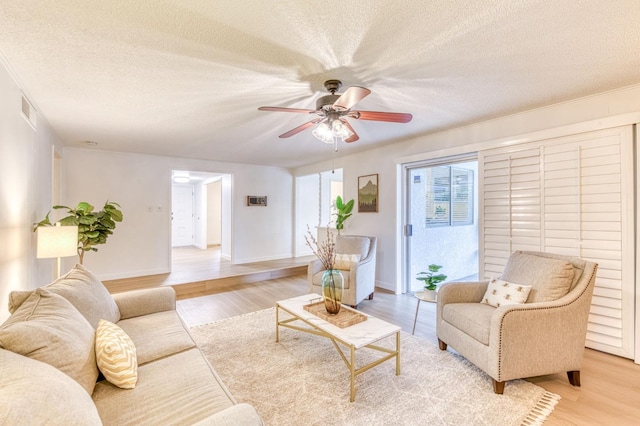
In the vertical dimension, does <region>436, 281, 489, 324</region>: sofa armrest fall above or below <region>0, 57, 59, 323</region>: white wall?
below

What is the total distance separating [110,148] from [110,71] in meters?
3.15

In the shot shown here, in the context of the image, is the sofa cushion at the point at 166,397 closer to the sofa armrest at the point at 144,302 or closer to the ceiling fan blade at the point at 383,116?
the sofa armrest at the point at 144,302

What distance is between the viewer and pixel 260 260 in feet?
20.7

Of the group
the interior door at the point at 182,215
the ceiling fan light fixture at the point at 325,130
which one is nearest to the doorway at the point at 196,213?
the interior door at the point at 182,215

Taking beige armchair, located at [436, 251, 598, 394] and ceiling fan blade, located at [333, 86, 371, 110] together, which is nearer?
ceiling fan blade, located at [333, 86, 371, 110]

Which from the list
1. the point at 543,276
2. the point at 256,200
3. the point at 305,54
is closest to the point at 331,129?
the point at 305,54

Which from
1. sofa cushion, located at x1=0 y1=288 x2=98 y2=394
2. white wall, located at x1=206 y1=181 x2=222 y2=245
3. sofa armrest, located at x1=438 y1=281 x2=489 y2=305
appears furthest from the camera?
white wall, located at x1=206 y1=181 x2=222 y2=245

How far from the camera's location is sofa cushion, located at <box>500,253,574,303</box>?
6.95 feet

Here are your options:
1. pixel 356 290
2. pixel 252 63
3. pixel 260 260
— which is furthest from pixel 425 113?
pixel 260 260

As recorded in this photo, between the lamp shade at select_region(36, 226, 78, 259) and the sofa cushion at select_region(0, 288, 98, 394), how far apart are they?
123 cm

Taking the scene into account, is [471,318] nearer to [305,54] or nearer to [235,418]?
[235,418]

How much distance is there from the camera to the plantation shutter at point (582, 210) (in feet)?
7.82

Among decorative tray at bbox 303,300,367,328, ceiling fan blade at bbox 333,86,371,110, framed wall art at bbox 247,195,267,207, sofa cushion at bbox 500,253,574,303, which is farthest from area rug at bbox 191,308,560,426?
framed wall art at bbox 247,195,267,207

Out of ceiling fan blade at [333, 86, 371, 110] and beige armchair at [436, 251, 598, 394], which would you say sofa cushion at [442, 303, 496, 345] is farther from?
ceiling fan blade at [333, 86, 371, 110]
